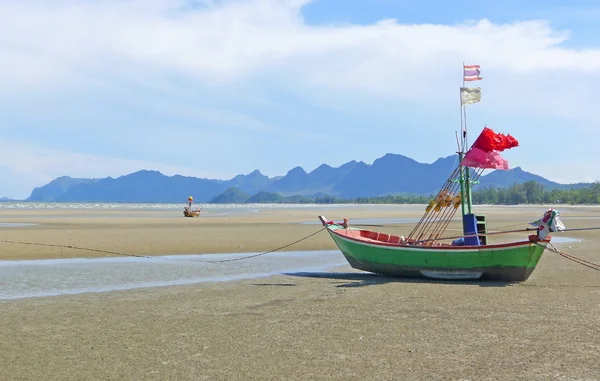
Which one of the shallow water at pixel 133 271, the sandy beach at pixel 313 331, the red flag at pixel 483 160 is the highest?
the red flag at pixel 483 160

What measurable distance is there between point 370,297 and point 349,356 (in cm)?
602

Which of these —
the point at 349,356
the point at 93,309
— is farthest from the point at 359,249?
the point at 349,356

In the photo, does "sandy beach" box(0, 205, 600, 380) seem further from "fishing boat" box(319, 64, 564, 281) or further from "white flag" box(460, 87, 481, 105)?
"white flag" box(460, 87, 481, 105)

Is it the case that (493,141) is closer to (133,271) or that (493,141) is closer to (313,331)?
(313,331)

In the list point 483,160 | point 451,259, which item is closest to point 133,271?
point 451,259

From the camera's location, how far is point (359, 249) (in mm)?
20781

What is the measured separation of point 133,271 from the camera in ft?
70.3

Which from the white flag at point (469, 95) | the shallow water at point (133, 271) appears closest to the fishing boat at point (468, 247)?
the white flag at point (469, 95)

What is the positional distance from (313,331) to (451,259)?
8.32 meters

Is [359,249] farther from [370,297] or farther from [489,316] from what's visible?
[489,316]

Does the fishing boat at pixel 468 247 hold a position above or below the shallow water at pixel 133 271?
above

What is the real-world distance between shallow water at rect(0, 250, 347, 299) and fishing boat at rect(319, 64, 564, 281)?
3.08 meters

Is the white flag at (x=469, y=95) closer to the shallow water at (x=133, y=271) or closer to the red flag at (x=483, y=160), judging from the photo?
the red flag at (x=483, y=160)

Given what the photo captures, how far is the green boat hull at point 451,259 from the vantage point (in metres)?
17.8
